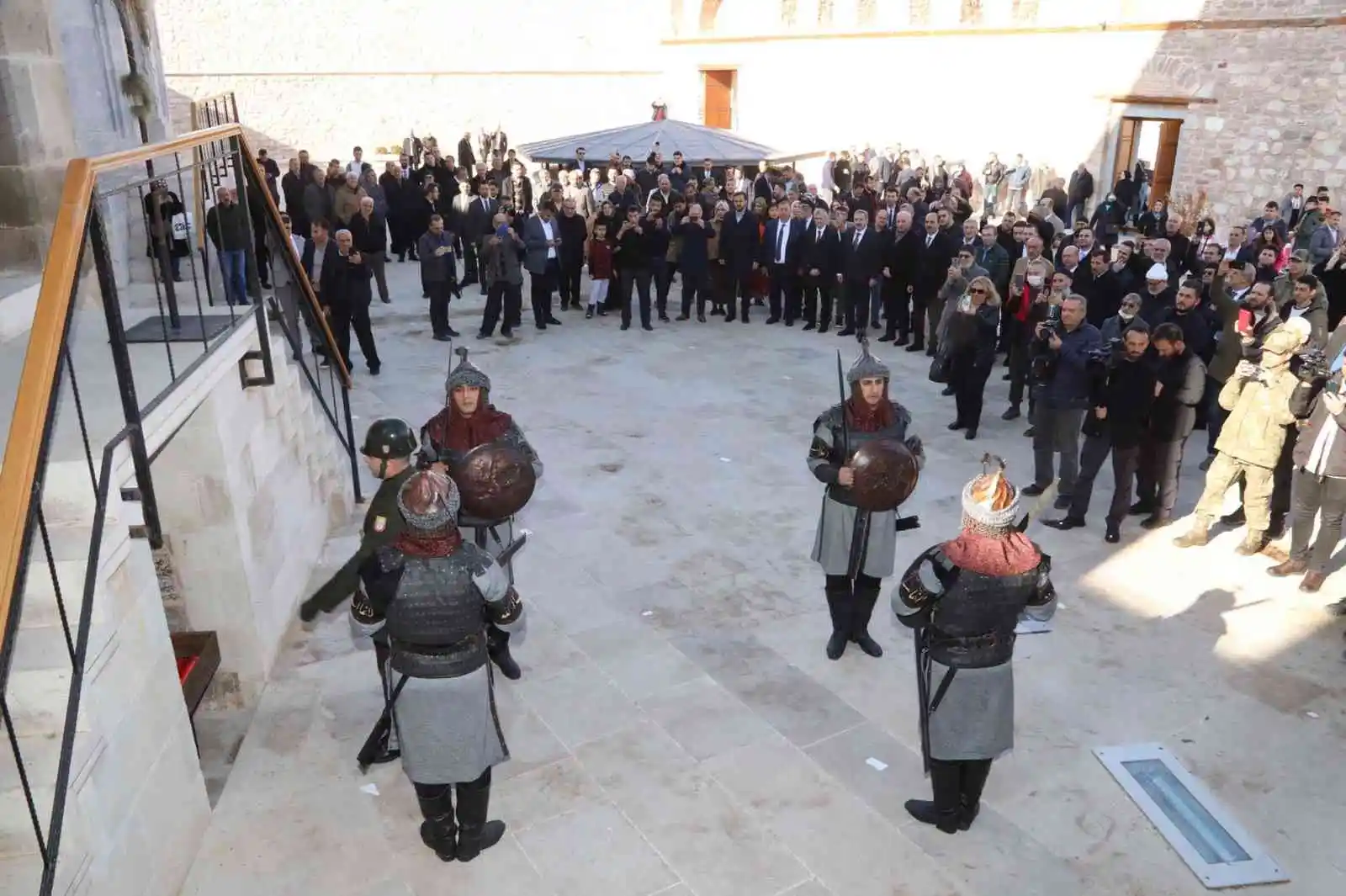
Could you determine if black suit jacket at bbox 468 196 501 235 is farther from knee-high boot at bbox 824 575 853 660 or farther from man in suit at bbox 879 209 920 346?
knee-high boot at bbox 824 575 853 660

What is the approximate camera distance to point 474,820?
4.30 metres

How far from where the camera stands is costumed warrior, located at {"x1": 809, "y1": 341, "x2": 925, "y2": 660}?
17.1ft

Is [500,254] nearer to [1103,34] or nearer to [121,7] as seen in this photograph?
[121,7]

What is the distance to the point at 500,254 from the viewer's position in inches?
503

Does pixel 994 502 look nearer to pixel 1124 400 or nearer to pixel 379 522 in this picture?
pixel 379 522

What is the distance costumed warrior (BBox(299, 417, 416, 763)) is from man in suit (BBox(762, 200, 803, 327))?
30.7 ft

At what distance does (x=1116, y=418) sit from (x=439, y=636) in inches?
222

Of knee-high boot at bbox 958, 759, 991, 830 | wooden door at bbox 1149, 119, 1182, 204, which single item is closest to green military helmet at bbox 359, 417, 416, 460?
knee-high boot at bbox 958, 759, 991, 830

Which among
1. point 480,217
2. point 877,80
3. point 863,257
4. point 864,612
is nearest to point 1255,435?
point 864,612

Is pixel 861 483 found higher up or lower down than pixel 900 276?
higher up

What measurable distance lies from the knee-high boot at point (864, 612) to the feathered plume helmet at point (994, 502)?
197 cm

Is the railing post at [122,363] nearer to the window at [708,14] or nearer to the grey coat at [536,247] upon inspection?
the grey coat at [536,247]

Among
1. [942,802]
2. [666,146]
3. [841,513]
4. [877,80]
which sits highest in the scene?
[877,80]

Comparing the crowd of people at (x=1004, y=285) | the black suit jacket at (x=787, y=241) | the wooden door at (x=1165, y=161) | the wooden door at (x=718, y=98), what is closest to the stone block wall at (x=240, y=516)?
the crowd of people at (x=1004, y=285)
